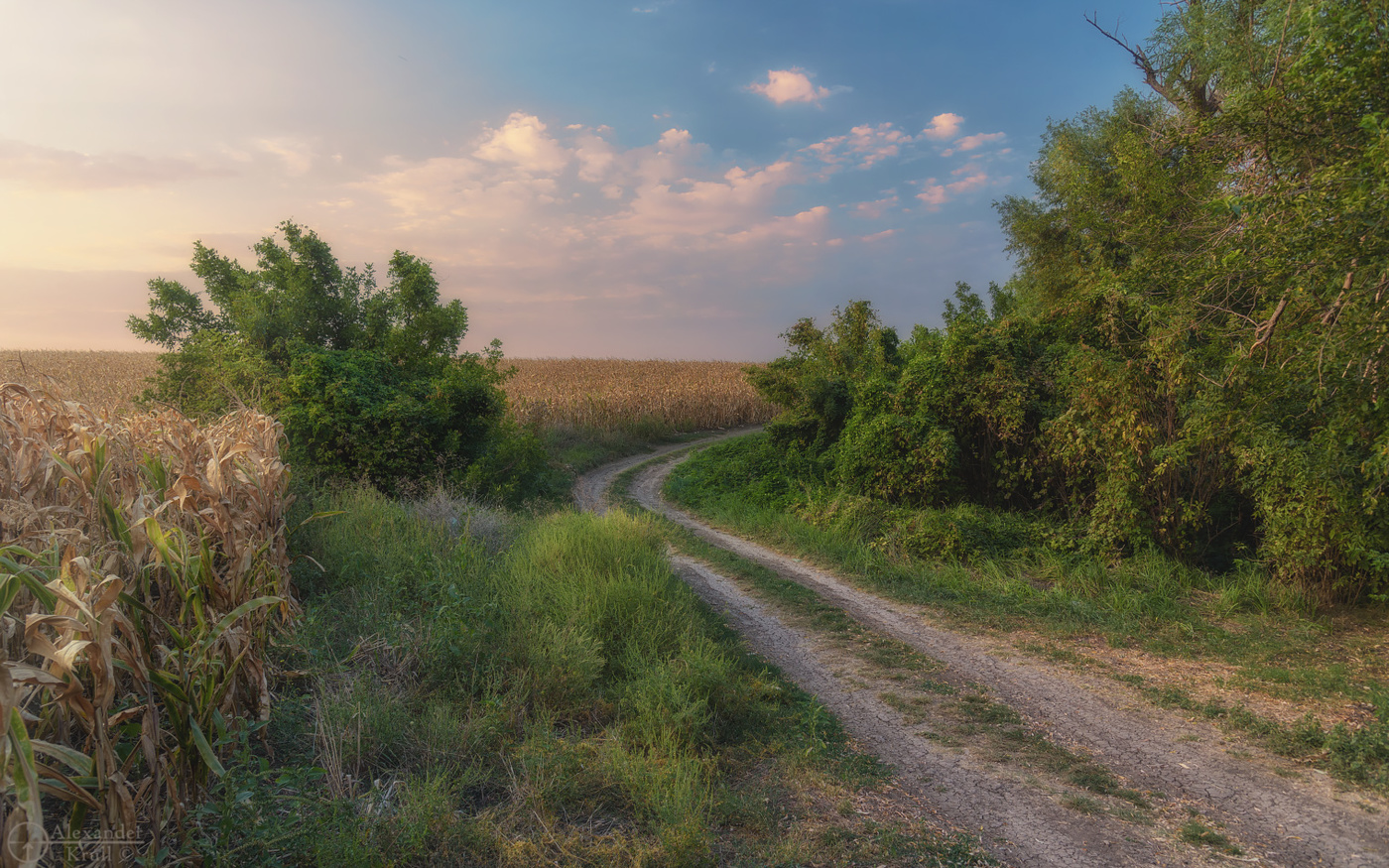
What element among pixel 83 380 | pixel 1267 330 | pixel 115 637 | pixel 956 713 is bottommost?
pixel 956 713

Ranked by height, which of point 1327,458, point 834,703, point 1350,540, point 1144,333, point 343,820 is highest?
point 1144,333

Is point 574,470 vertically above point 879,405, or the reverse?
point 879,405

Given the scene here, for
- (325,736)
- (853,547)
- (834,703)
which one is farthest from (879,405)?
(325,736)

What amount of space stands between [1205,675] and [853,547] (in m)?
5.30

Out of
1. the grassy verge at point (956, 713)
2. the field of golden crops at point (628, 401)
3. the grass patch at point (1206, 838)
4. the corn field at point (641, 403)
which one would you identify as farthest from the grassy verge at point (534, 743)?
the field of golden crops at point (628, 401)

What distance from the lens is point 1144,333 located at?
35.3 ft

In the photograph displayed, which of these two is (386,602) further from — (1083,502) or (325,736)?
(1083,502)

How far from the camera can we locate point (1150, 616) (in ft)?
26.9

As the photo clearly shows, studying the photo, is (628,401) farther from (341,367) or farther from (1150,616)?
(1150,616)

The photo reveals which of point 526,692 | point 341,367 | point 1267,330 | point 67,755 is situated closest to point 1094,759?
point 526,692

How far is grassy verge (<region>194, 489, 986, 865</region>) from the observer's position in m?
3.67

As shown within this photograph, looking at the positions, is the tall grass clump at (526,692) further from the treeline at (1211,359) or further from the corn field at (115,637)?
the treeline at (1211,359)

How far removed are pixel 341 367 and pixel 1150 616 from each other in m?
14.1

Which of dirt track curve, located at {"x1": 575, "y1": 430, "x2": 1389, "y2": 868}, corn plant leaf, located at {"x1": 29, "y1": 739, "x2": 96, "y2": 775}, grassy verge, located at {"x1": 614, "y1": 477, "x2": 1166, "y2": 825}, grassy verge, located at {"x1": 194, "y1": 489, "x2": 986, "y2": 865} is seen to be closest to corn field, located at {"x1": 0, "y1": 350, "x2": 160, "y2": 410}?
grassy verge, located at {"x1": 194, "y1": 489, "x2": 986, "y2": 865}
